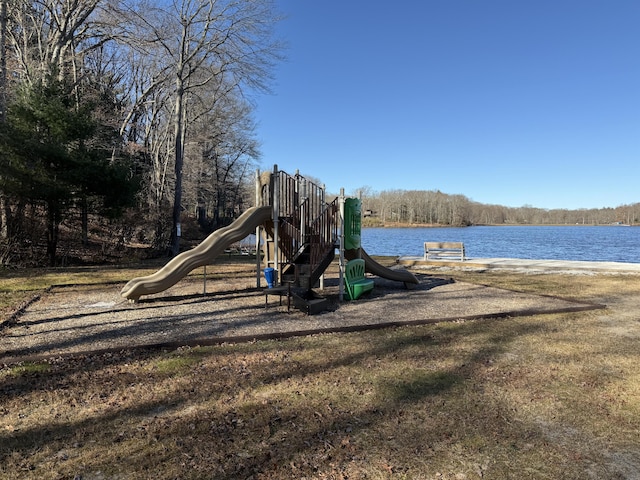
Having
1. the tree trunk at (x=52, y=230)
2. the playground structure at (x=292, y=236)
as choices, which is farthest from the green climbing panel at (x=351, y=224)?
the tree trunk at (x=52, y=230)

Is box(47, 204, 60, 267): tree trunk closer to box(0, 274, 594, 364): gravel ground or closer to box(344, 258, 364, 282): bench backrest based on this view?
box(0, 274, 594, 364): gravel ground

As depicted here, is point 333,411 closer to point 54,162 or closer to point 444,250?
point 54,162

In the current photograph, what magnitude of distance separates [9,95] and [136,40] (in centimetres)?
568

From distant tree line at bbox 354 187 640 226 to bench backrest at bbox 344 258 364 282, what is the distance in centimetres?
7970

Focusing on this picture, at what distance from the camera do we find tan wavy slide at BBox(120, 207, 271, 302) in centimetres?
732

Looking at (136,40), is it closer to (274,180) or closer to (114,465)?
(274,180)

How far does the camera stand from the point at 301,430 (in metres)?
2.92

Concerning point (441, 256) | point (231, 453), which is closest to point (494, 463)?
point (231, 453)

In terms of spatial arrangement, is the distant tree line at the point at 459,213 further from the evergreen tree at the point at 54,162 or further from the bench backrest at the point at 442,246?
the evergreen tree at the point at 54,162

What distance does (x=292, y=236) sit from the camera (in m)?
8.45

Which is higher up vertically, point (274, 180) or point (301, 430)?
point (274, 180)

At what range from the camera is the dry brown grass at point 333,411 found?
2.51 metres

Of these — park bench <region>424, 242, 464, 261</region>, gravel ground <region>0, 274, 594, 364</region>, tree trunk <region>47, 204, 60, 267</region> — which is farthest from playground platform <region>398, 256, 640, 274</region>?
tree trunk <region>47, 204, 60, 267</region>

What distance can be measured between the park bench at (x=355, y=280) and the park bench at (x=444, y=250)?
997cm
